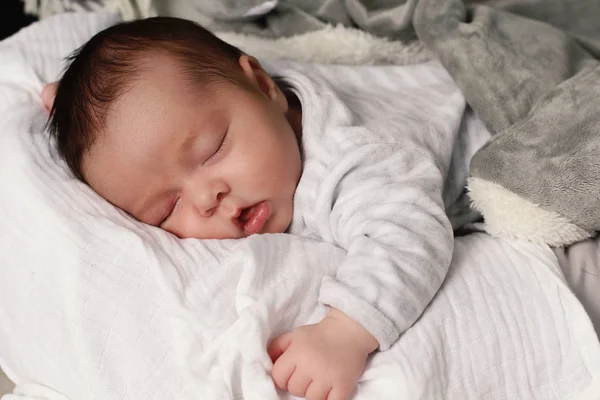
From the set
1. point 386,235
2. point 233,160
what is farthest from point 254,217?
point 386,235

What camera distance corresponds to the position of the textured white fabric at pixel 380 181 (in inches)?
32.5

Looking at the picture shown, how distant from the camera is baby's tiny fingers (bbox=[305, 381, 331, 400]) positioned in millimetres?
752

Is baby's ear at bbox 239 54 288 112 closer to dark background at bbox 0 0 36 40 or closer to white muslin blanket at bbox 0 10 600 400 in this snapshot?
white muslin blanket at bbox 0 10 600 400

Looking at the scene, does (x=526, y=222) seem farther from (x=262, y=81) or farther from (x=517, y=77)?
(x=262, y=81)

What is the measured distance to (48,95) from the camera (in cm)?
116

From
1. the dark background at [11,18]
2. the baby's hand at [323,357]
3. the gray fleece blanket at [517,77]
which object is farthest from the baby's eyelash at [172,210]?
the dark background at [11,18]

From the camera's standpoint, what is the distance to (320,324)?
2.64ft

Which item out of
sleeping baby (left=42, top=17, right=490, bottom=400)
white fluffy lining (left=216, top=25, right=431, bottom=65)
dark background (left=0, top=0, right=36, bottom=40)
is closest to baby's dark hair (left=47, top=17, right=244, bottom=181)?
sleeping baby (left=42, top=17, right=490, bottom=400)

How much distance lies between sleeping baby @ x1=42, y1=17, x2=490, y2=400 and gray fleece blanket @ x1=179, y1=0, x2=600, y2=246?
13 centimetres

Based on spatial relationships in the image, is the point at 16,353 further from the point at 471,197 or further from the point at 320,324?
the point at 471,197

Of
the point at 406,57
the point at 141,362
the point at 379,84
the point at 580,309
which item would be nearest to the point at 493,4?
the point at 406,57

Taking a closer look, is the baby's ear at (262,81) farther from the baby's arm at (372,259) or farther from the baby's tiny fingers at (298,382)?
the baby's tiny fingers at (298,382)

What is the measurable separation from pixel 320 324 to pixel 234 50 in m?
0.52

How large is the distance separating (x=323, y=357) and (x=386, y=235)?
0.64 ft
